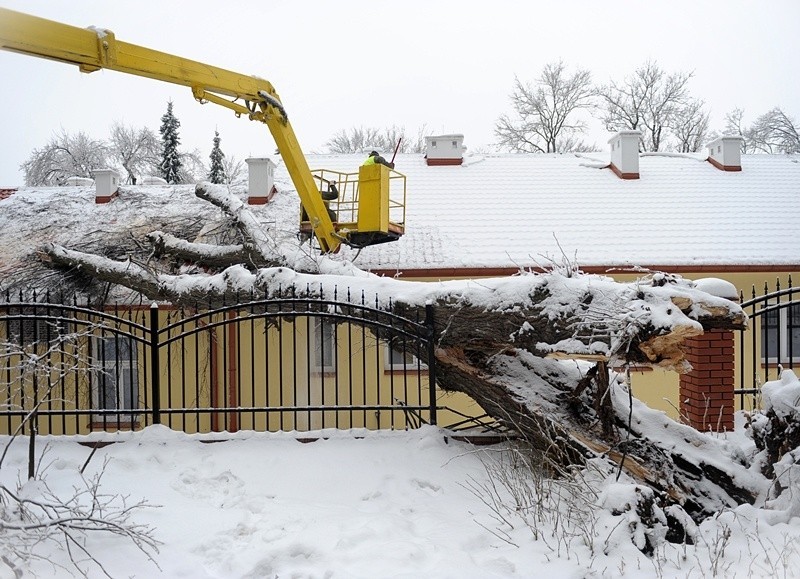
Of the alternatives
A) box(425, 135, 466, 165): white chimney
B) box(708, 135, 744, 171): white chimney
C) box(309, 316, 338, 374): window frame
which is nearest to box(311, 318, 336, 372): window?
box(309, 316, 338, 374): window frame

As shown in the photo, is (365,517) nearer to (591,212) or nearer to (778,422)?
(778,422)

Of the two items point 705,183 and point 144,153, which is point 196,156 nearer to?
point 144,153

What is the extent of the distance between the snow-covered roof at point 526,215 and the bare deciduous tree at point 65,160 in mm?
19025

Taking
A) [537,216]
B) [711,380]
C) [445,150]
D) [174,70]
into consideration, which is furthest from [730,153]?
[174,70]

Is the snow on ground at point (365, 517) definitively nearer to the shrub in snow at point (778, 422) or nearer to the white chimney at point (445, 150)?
the shrub in snow at point (778, 422)

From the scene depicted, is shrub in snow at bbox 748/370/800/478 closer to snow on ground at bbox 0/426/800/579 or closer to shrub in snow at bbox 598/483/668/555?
snow on ground at bbox 0/426/800/579

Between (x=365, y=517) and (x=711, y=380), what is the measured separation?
417 cm

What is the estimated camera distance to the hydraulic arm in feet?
22.1

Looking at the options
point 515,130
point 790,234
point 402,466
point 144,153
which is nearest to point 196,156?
point 144,153

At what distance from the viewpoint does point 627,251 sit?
490 inches

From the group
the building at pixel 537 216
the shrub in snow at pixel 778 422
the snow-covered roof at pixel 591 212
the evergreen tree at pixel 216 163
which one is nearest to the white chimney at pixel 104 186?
the building at pixel 537 216

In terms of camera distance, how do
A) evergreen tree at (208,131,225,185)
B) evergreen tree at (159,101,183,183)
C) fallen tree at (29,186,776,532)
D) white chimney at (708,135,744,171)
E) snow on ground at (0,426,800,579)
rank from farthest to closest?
evergreen tree at (208,131,225,185)
evergreen tree at (159,101,183,183)
white chimney at (708,135,744,171)
fallen tree at (29,186,776,532)
snow on ground at (0,426,800,579)

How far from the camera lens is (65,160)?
35812mm

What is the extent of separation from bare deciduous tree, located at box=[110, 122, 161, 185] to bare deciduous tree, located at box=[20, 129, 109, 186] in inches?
34.1
